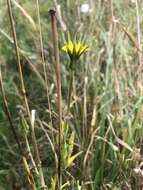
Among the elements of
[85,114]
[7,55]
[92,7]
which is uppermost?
[92,7]

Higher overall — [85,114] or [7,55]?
[7,55]

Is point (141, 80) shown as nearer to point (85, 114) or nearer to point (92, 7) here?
point (85, 114)

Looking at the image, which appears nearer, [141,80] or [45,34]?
[141,80]

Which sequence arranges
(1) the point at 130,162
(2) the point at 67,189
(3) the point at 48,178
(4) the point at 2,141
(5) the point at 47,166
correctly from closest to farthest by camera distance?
(2) the point at 67,189 → (1) the point at 130,162 → (3) the point at 48,178 → (5) the point at 47,166 → (4) the point at 2,141

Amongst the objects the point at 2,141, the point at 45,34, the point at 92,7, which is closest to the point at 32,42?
the point at 45,34

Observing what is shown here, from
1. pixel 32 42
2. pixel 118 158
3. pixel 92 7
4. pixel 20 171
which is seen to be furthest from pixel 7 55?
pixel 118 158

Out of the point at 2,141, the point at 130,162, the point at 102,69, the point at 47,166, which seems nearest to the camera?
the point at 130,162
